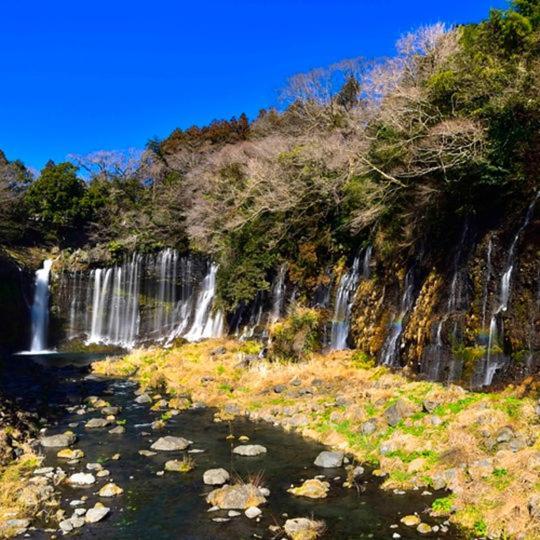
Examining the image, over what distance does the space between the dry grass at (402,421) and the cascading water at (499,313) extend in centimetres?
110

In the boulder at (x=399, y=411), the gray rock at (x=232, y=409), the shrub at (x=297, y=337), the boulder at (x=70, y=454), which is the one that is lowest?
the boulder at (x=70, y=454)

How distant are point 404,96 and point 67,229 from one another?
33.5m

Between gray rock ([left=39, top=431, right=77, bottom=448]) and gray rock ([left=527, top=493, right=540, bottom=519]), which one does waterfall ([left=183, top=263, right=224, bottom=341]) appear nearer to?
gray rock ([left=39, top=431, right=77, bottom=448])

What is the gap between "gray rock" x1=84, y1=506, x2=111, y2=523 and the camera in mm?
9852

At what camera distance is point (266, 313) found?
30016 mm

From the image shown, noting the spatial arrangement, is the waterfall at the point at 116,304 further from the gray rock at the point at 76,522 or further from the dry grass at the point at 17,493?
the gray rock at the point at 76,522

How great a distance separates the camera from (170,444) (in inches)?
571

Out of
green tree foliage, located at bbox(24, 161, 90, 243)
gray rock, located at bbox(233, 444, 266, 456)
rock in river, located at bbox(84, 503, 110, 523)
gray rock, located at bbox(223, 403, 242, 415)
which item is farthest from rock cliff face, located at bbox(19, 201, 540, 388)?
rock in river, located at bbox(84, 503, 110, 523)

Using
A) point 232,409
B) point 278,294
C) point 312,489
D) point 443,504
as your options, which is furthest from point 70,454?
point 278,294

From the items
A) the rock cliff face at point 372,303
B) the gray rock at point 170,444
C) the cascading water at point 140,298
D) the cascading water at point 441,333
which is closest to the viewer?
the gray rock at point 170,444

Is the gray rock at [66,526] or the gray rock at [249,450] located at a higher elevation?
the gray rock at [249,450]

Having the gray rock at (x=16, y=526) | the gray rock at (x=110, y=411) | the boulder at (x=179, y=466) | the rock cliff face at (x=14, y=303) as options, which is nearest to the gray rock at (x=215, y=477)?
the boulder at (x=179, y=466)

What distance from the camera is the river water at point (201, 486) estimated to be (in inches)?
375

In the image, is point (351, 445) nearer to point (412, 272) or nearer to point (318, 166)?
point (412, 272)
